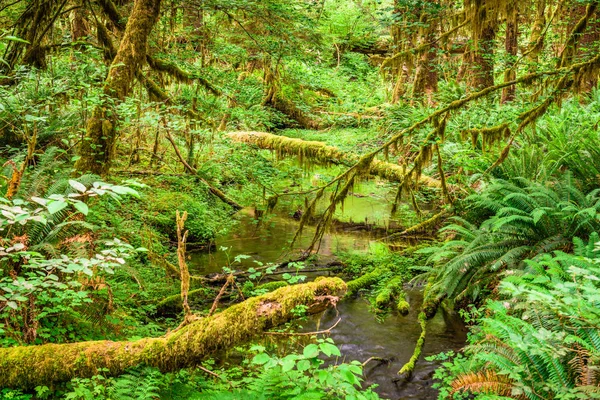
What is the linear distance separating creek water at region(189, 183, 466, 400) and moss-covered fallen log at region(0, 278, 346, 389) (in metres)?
1.63

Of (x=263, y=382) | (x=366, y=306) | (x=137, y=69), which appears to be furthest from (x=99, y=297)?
(x=366, y=306)

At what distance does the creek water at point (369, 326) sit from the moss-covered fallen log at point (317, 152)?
64.3 inches

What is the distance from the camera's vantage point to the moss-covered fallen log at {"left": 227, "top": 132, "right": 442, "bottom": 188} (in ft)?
28.9

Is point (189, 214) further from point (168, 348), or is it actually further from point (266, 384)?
point (266, 384)

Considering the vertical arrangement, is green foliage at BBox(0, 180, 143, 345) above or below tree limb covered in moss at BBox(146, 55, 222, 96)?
below

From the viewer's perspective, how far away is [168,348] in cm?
268

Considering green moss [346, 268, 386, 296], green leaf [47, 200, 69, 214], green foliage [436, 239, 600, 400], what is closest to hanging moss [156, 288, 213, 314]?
green moss [346, 268, 386, 296]

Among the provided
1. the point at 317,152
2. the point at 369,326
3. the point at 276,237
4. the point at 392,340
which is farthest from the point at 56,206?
the point at 317,152

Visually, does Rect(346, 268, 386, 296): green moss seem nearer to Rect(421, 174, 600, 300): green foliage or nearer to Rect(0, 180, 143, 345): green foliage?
Rect(421, 174, 600, 300): green foliage

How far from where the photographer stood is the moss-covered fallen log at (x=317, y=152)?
8.81m

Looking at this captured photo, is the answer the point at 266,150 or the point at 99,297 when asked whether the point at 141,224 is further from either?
the point at 266,150

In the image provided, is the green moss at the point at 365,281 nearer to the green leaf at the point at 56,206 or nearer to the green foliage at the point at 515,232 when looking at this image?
the green foliage at the point at 515,232

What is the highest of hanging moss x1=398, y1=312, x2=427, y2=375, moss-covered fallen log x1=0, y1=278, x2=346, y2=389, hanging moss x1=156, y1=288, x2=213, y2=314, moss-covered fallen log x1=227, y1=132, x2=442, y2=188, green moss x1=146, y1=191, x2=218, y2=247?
moss-covered fallen log x1=227, y1=132, x2=442, y2=188

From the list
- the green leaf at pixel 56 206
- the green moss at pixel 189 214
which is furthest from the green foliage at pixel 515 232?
the green leaf at pixel 56 206
